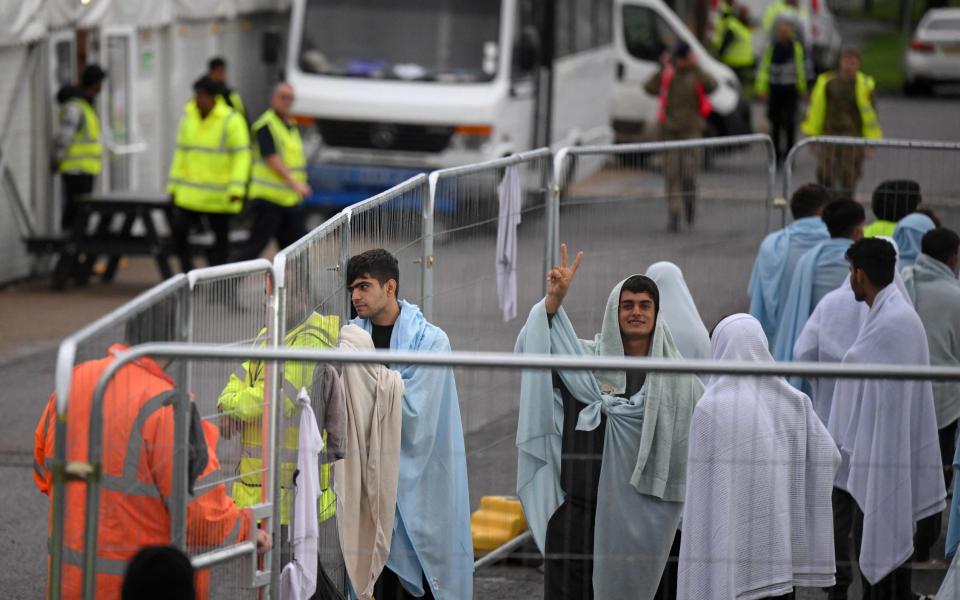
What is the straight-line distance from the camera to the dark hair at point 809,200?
892cm

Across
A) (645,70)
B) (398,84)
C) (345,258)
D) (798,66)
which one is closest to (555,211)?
(345,258)

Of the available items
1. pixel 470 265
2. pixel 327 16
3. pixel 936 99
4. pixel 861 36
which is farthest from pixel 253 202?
pixel 861 36

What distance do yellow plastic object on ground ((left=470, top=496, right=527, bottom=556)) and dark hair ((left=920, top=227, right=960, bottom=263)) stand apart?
2.43 meters

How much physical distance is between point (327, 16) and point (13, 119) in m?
3.87

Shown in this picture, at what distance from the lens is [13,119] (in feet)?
45.3

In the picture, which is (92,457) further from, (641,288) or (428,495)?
(641,288)

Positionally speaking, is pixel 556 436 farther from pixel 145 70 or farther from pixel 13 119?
pixel 145 70

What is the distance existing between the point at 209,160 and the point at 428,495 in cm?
834

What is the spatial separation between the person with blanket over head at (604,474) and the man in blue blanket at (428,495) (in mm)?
263

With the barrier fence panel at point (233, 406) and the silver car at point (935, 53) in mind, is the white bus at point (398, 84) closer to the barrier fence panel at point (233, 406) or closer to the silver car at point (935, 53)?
the barrier fence panel at point (233, 406)

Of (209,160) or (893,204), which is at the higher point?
(209,160)

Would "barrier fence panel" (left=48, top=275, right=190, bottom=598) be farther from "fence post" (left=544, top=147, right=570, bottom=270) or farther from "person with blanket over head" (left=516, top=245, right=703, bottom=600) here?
"fence post" (left=544, top=147, right=570, bottom=270)

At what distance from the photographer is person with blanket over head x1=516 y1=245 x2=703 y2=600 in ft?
16.1

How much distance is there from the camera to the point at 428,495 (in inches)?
208
